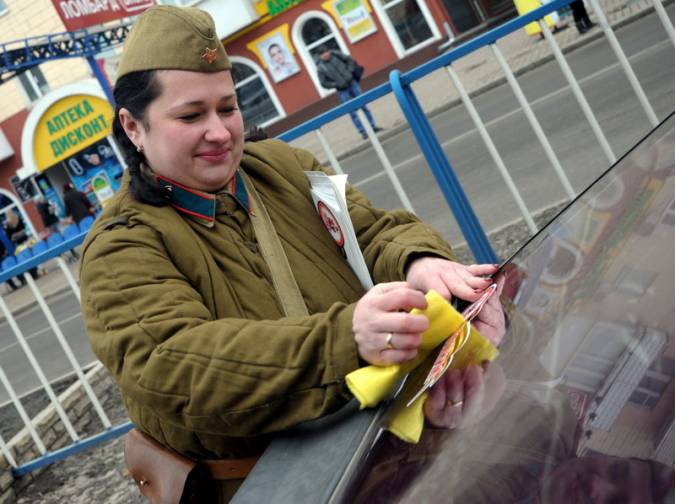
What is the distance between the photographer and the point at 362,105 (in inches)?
163

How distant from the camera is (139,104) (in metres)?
1.84

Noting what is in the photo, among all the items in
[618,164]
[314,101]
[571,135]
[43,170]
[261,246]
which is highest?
[43,170]

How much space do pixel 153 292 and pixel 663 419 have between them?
3.24 ft

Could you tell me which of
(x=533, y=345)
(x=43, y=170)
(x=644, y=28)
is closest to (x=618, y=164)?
(x=533, y=345)

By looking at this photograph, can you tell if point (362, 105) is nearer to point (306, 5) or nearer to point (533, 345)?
point (533, 345)

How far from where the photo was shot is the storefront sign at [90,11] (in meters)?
16.6

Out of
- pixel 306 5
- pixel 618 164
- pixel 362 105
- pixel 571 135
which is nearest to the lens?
pixel 618 164

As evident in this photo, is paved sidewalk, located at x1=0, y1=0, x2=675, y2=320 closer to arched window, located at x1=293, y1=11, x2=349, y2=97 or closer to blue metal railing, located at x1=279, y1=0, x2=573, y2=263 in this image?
blue metal railing, located at x1=279, y1=0, x2=573, y2=263

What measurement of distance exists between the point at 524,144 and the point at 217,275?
24.0ft

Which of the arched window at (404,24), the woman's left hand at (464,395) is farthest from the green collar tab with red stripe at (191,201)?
the arched window at (404,24)

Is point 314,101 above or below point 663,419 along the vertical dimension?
above

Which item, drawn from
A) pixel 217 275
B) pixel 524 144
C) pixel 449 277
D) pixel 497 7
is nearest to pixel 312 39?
pixel 497 7

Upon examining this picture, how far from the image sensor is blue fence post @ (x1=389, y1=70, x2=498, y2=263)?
13.4 feet

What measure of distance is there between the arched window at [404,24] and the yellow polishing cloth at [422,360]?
2265cm
